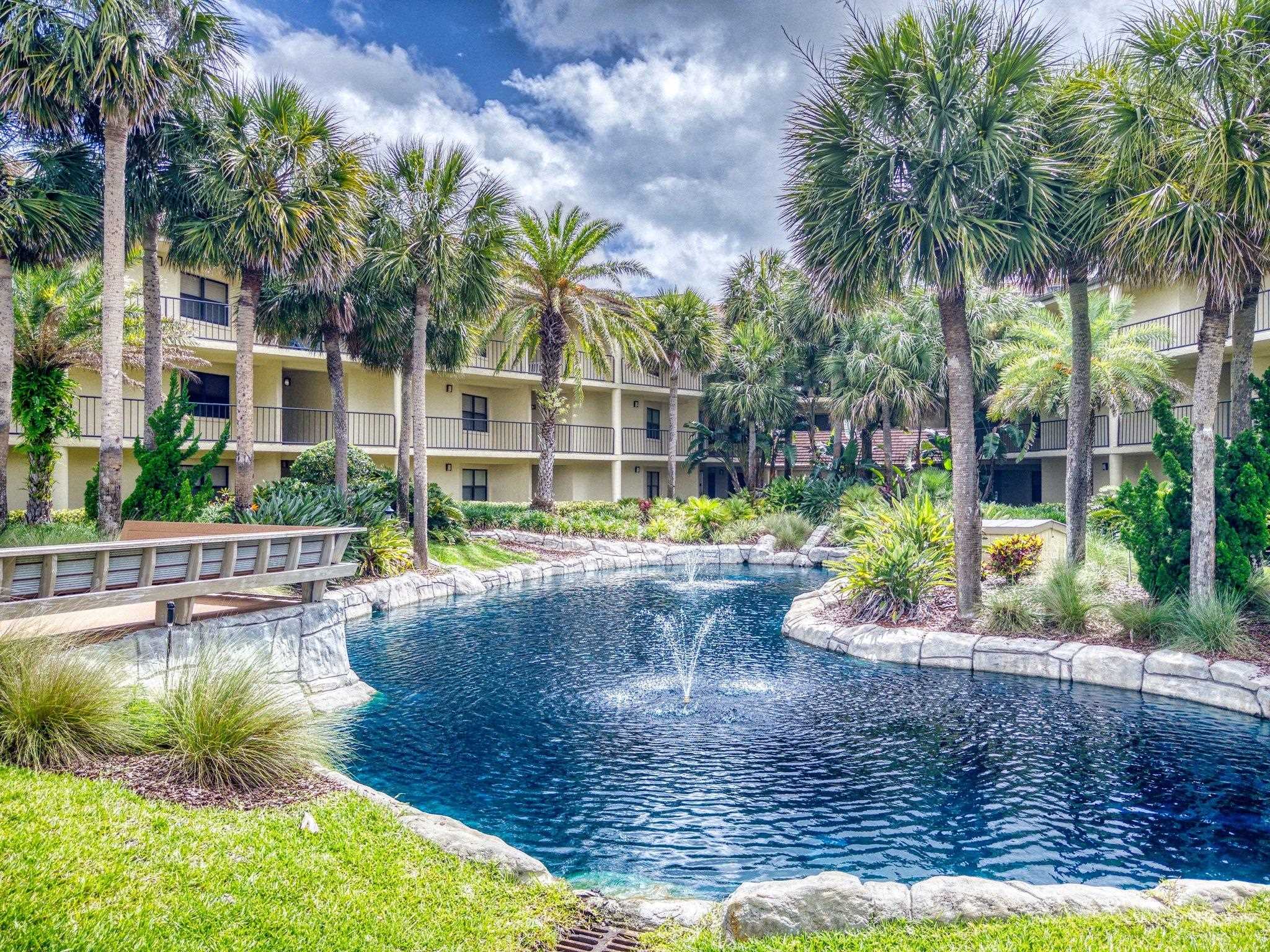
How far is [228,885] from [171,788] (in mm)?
1392

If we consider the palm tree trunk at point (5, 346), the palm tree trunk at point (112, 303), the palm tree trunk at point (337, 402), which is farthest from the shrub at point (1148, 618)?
the palm tree trunk at point (5, 346)

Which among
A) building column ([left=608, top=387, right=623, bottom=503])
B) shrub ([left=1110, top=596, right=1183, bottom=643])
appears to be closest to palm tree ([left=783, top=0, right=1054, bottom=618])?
shrub ([left=1110, top=596, right=1183, bottom=643])

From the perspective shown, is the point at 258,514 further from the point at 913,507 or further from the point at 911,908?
the point at 911,908

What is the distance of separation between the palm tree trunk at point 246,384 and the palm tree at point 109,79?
2227 millimetres

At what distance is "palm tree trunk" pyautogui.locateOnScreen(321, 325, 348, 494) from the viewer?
18453 mm

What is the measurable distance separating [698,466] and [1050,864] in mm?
30512

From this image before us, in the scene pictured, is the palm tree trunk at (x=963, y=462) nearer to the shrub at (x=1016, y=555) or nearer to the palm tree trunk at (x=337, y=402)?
the shrub at (x=1016, y=555)

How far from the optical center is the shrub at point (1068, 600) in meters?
10.2

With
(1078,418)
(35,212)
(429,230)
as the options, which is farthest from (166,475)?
(1078,418)

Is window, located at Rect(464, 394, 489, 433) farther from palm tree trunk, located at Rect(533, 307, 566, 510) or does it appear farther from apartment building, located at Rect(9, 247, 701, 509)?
palm tree trunk, located at Rect(533, 307, 566, 510)

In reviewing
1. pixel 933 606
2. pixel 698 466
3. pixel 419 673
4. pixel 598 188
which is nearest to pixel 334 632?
pixel 419 673

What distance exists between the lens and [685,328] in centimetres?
2945

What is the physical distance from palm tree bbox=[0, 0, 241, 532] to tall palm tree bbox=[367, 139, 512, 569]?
4.34 m

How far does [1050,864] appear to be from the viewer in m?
4.86
